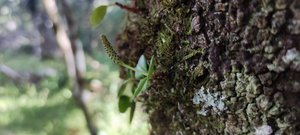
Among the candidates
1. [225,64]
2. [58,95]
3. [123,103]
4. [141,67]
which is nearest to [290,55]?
[225,64]

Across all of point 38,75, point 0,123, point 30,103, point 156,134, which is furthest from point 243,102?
point 38,75

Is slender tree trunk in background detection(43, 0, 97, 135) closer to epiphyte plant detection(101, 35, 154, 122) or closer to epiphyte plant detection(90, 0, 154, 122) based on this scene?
epiphyte plant detection(90, 0, 154, 122)

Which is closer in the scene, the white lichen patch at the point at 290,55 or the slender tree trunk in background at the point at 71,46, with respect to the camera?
the white lichen patch at the point at 290,55

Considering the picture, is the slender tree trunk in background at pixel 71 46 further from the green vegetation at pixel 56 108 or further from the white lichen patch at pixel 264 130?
the white lichen patch at pixel 264 130

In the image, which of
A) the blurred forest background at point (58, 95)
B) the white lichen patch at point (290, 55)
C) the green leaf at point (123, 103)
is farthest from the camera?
the blurred forest background at point (58, 95)

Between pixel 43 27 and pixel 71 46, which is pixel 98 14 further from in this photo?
pixel 43 27

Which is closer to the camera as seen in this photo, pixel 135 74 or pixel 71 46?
pixel 135 74

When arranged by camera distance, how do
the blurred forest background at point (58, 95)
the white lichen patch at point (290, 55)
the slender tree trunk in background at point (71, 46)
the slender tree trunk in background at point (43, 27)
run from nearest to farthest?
the white lichen patch at point (290, 55) < the slender tree trunk in background at point (71, 46) < the blurred forest background at point (58, 95) < the slender tree trunk in background at point (43, 27)

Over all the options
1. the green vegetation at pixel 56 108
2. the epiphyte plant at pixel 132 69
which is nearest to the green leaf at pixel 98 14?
the epiphyte plant at pixel 132 69
